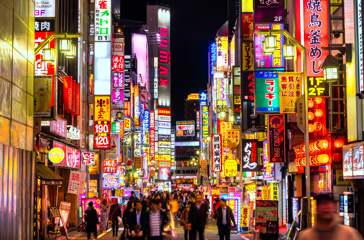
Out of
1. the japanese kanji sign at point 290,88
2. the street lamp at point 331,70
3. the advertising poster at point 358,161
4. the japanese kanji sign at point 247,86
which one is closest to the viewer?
the advertising poster at point 358,161

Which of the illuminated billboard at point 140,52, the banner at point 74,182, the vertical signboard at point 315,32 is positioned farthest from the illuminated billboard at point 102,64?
the illuminated billboard at point 140,52

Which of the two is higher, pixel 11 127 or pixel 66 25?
pixel 66 25

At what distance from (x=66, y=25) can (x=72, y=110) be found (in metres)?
6.14

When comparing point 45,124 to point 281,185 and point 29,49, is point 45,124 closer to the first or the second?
point 29,49

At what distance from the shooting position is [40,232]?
27125 mm

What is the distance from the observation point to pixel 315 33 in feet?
76.1

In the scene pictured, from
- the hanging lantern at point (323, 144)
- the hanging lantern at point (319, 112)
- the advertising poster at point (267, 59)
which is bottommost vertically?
the hanging lantern at point (323, 144)

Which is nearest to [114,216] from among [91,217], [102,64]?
[91,217]

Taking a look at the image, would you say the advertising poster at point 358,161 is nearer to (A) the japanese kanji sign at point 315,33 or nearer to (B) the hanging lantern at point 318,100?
(A) the japanese kanji sign at point 315,33

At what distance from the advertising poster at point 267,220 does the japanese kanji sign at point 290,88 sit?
418 cm

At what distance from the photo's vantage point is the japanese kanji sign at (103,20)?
3906cm

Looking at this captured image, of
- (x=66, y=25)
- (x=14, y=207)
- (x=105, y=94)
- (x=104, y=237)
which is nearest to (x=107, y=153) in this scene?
(x=105, y=94)

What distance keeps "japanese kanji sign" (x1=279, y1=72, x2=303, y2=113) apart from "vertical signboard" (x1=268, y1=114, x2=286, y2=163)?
848cm

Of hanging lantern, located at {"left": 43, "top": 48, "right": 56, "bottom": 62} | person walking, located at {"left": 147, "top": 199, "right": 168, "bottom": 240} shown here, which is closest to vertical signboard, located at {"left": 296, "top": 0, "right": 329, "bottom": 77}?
hanging lantern, located at {"left": 43, "top": 48, "right": 56, "bottom": 62}
